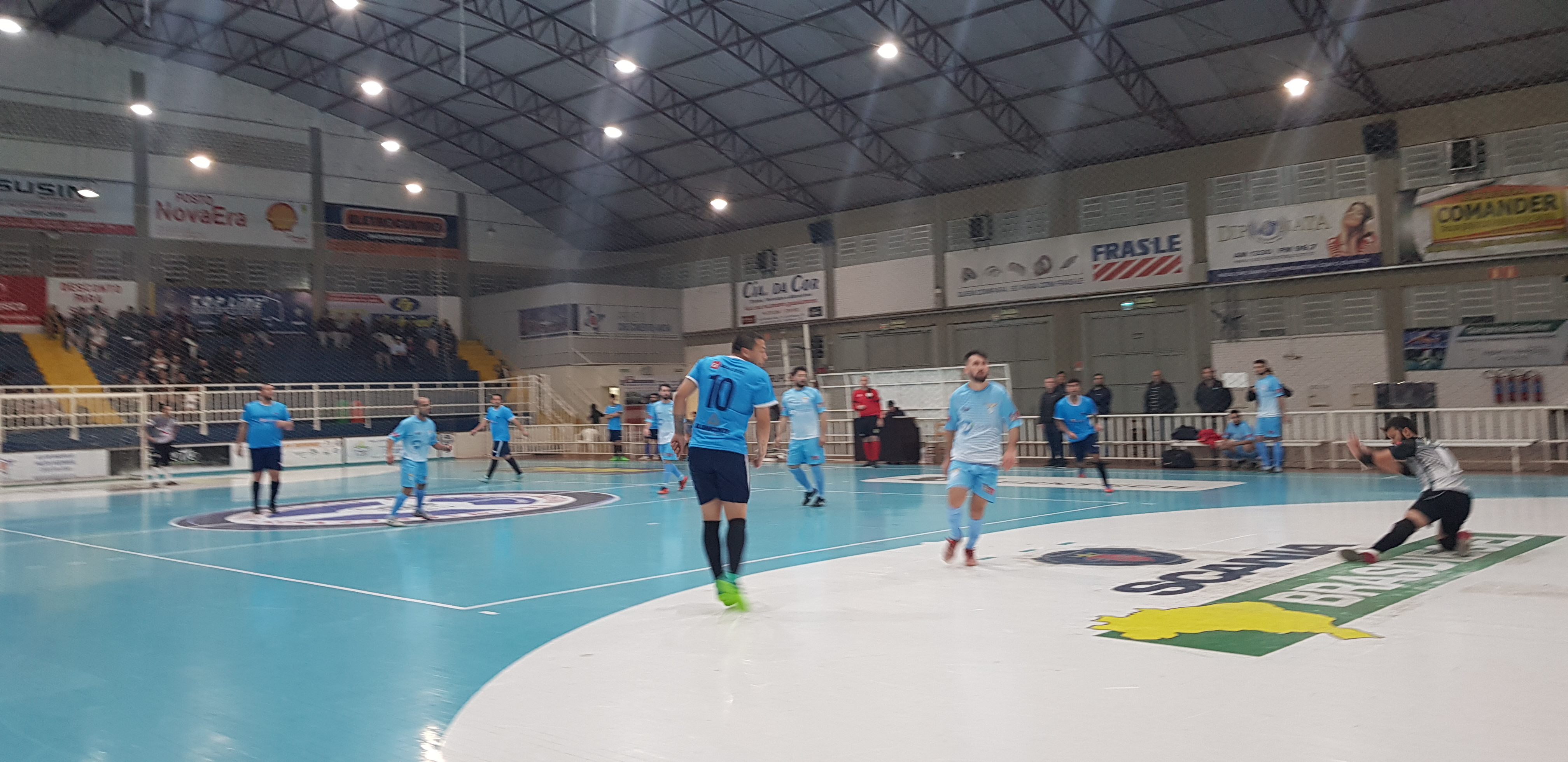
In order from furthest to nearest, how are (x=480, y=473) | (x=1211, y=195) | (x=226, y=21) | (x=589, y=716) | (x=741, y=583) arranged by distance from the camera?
(x=226, y=21), (x=1211, y=195), (x=480, y=473), (x=741, y=583), (x=589, y=716)

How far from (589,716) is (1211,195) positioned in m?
30.6

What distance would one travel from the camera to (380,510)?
17.2m

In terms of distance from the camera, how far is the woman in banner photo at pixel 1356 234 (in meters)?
28.5

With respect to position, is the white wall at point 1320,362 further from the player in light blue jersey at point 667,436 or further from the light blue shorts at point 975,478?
the light blue shorts at point 975,478

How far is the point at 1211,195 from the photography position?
31.5m

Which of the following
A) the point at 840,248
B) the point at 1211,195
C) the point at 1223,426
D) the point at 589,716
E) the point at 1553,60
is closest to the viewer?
the point at 589,716

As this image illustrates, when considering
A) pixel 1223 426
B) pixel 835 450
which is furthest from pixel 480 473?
pixel 1223 426

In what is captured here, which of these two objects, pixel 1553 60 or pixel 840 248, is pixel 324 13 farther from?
pixel 1553 60

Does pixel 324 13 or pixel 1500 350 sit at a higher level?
pixel 324 13

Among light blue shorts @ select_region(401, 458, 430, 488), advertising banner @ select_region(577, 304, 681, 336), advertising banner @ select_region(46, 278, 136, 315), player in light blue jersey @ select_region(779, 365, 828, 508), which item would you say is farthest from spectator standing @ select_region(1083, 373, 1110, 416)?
advertising banner @ select_region(46, 278, 136, 315)

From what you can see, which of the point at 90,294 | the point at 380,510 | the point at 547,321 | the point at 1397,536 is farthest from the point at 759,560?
the point at 90,294

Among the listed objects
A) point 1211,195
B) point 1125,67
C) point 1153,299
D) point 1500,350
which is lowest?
point 1500,350

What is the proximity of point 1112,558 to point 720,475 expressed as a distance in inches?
159

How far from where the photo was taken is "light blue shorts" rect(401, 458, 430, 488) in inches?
583
